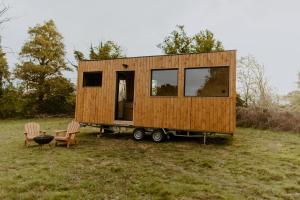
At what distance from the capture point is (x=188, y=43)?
2272cm

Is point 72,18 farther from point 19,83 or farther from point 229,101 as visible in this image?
point 229,101

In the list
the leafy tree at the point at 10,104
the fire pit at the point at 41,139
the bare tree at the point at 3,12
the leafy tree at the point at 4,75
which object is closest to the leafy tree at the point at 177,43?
the leafy tree at the point at 10,104

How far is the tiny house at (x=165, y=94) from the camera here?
9.38 meters

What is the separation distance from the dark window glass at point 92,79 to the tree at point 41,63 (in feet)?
36.0

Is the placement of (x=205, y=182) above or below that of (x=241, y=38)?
below

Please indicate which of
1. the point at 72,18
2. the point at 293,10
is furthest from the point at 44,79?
the point at 293,10

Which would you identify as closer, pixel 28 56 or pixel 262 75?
pixel 262 75

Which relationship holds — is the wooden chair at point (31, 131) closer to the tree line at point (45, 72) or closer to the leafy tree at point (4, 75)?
the tree line at point (45, 72)

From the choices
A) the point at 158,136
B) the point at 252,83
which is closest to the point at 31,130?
the point at 158,136

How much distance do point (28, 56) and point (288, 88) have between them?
21.1 m

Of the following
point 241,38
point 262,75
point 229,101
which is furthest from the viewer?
point 241,38

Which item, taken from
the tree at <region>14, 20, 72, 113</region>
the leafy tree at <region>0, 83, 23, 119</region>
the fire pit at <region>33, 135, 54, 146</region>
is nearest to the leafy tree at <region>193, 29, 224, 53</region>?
the tree at <region>14, 20, 72, 113</region>

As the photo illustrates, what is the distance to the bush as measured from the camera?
13957mm

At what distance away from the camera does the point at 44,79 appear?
2223 centimetres
